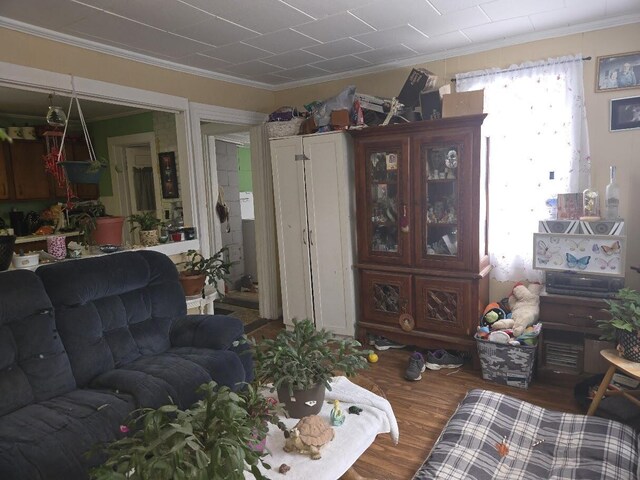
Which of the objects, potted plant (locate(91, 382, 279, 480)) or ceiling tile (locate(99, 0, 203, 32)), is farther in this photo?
ceiling tile (locate(99, 0, 203, 32))

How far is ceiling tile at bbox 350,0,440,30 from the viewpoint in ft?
7.95

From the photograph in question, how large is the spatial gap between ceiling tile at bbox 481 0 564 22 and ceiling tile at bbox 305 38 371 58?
0.90 m

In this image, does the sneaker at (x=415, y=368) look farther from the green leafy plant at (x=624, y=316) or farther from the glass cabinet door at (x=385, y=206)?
the green leafy plant at (x=624, y=316)

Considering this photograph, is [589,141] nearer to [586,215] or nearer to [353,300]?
[586,215]

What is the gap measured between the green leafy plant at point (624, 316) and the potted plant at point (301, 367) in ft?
4.75

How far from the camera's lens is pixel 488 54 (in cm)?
327

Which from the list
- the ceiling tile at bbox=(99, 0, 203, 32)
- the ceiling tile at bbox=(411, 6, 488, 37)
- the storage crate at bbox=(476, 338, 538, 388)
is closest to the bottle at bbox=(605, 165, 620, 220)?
the storage crate at bbox=(476, 338, 538, 388)

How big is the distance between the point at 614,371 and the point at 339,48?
8.85 feet

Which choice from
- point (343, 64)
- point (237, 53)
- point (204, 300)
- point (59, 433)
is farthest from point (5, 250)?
point (343, 64)

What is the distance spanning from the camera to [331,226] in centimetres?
358

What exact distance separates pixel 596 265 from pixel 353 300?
68.9 inches

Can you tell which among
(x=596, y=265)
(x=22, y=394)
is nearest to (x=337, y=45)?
(x=596, y=265)

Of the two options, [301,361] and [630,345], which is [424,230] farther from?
[301,361]

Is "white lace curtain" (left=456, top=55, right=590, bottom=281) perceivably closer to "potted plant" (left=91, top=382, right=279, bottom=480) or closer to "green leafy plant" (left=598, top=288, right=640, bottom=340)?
"green leafy plant" (left=598, top=288, right=640, bottom=340)
